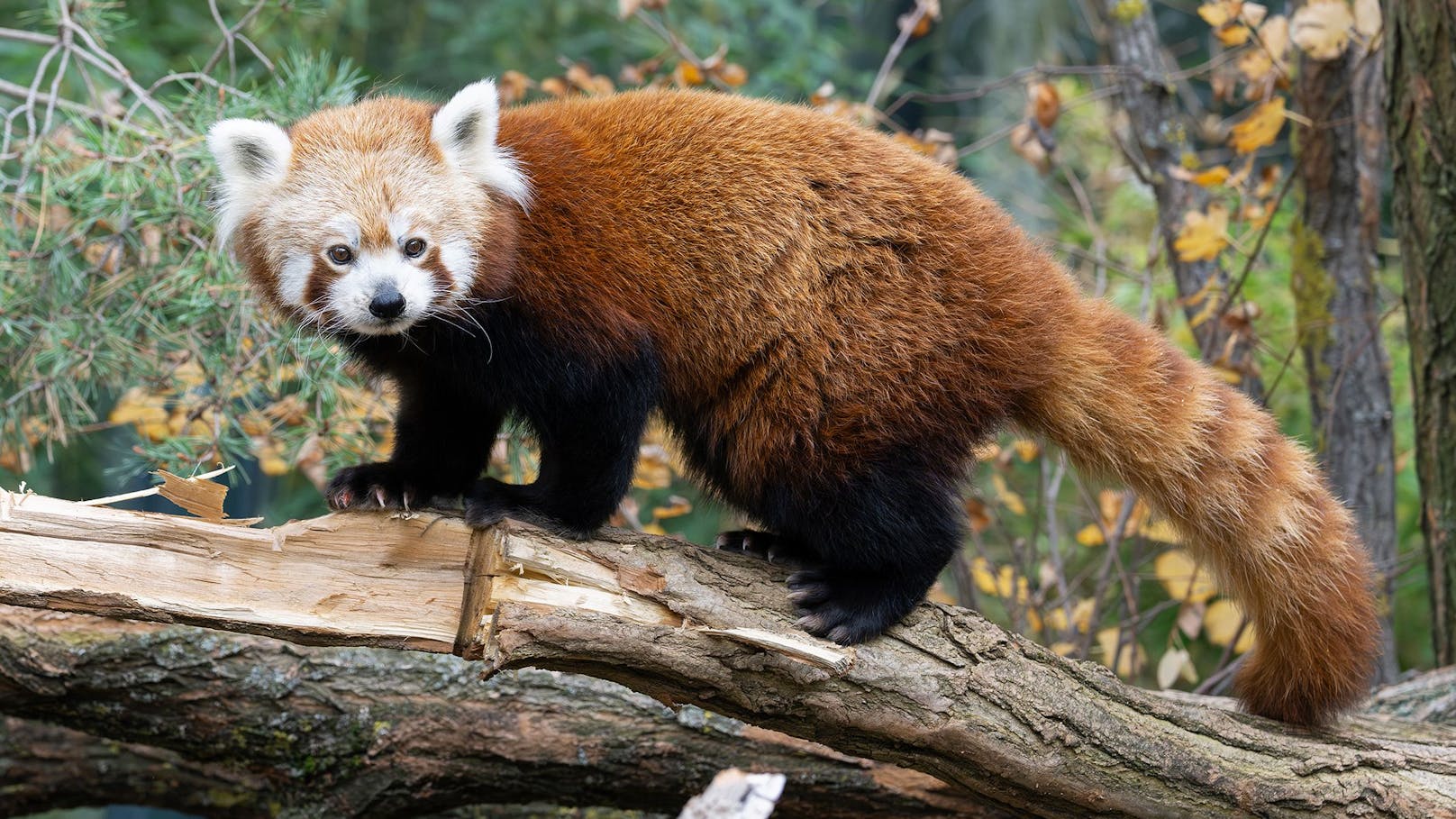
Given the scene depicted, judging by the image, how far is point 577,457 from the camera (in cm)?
316

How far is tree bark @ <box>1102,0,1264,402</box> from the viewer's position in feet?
15.5

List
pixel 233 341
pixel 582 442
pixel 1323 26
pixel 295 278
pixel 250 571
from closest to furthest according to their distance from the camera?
pixel 250 571 < pixel 295 278 < pixel 582 442 < pixel 1323 26 < pixel 233 341

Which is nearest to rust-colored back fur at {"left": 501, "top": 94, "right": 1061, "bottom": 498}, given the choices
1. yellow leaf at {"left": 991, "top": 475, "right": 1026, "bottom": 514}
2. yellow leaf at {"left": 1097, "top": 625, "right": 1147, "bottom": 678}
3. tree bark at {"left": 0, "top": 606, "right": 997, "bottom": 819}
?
tree bark at {"left": 0, "top": 606, "right": 997, "bottom": 819}

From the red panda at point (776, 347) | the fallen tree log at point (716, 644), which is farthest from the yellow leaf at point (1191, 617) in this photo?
the fallen tree log at point (716, 644)

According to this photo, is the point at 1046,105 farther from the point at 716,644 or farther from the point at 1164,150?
the point at 716,644

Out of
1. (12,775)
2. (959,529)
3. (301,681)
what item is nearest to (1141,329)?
(959,529)

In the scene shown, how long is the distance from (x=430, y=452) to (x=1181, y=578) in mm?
2960

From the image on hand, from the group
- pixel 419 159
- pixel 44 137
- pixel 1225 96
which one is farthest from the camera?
pixel 1225 96

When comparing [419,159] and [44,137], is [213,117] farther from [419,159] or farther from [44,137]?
[419,159]

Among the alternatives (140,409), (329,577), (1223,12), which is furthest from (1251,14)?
(140,409)

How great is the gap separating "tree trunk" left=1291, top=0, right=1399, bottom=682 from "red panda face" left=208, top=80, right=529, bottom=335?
2929mm

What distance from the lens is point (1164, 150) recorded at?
482 centimetres

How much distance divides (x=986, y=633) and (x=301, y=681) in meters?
1.90

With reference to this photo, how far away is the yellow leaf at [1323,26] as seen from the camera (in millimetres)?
3695
